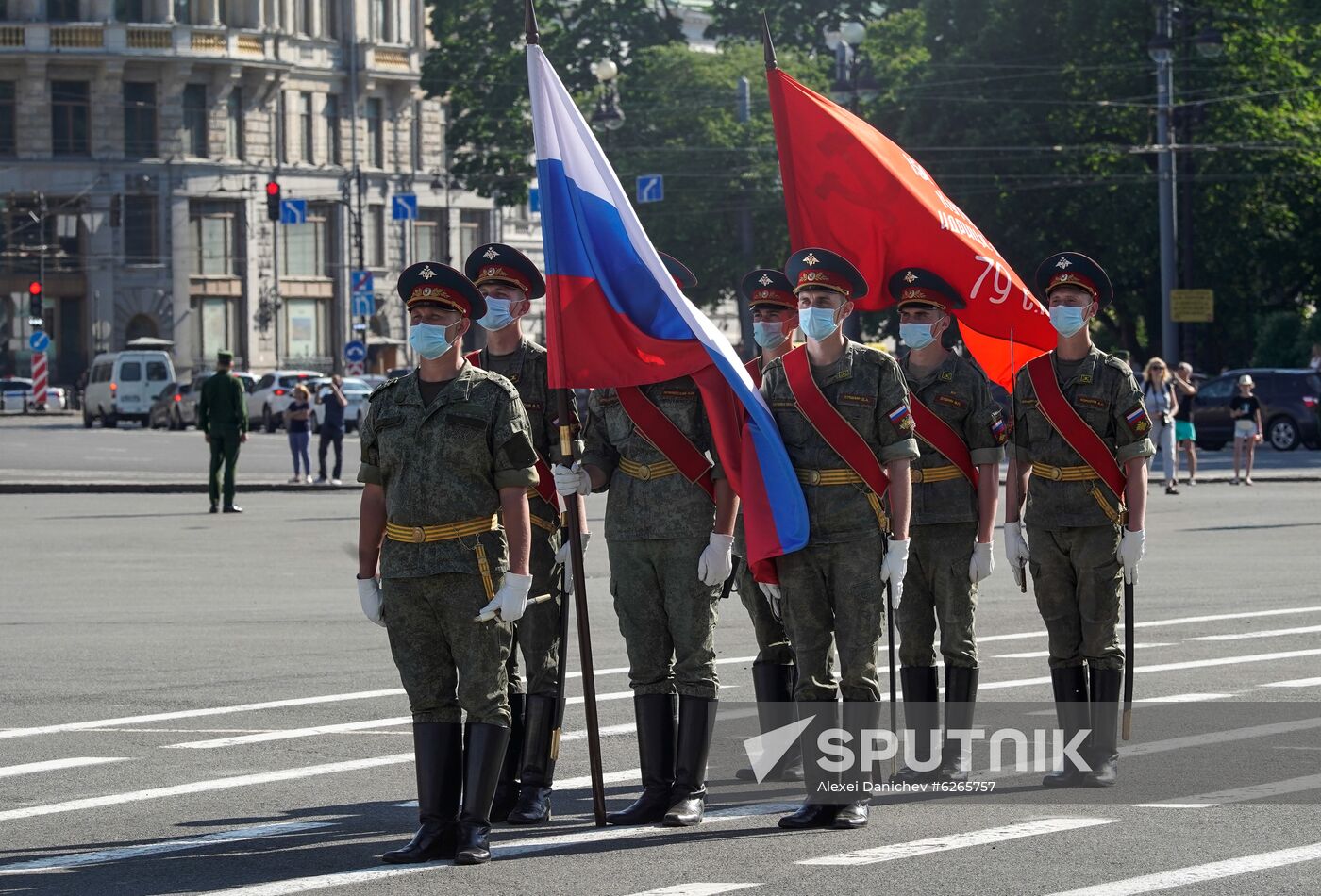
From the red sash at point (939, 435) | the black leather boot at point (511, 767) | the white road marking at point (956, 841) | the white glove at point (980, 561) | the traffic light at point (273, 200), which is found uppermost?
the traffic light at point (273, 200)

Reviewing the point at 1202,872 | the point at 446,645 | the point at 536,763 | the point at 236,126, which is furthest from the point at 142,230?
the point at 1202,872

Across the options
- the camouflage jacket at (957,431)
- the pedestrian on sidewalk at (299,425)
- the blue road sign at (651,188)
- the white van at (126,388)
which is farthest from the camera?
the white van at (126,388)

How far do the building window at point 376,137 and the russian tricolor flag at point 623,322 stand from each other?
253 ft

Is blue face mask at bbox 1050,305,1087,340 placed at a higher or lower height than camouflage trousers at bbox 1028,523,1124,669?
higher

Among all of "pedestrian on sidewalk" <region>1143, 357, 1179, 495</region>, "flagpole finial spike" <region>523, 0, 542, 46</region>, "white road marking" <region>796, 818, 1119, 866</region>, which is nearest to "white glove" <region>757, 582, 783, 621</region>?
"white road marking" <region>796, 818, 1119, 866</region>

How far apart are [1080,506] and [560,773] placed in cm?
245

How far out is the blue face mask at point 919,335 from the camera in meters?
9.66

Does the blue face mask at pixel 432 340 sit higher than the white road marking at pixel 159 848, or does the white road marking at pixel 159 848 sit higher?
the blue face mask at pixel 432 340

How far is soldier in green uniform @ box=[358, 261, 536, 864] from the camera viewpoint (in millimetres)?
7969

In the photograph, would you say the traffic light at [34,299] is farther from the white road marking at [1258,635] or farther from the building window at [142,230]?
the white road marking at [1258,635]

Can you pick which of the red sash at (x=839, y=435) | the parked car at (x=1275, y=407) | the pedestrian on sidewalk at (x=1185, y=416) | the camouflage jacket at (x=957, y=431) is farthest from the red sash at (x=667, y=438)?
the parked car at (x=1275, y=407)

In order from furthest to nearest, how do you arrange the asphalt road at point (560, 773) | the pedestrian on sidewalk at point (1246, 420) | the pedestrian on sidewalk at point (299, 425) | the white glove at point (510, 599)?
1. the pedestrian on sidewalk at point (299, 425)
2. the pedestrian on sidewalk at point (1246, 420)
3. the white glove at point (510, 599)
4. the asphalt road at point (560, 773)

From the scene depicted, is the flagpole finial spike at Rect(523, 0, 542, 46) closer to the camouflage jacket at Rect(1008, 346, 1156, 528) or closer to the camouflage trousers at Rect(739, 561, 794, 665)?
the camouflage trousers at Rect(739, 561, 794, 665)

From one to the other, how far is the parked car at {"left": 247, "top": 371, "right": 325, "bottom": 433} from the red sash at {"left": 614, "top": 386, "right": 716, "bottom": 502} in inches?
1911
